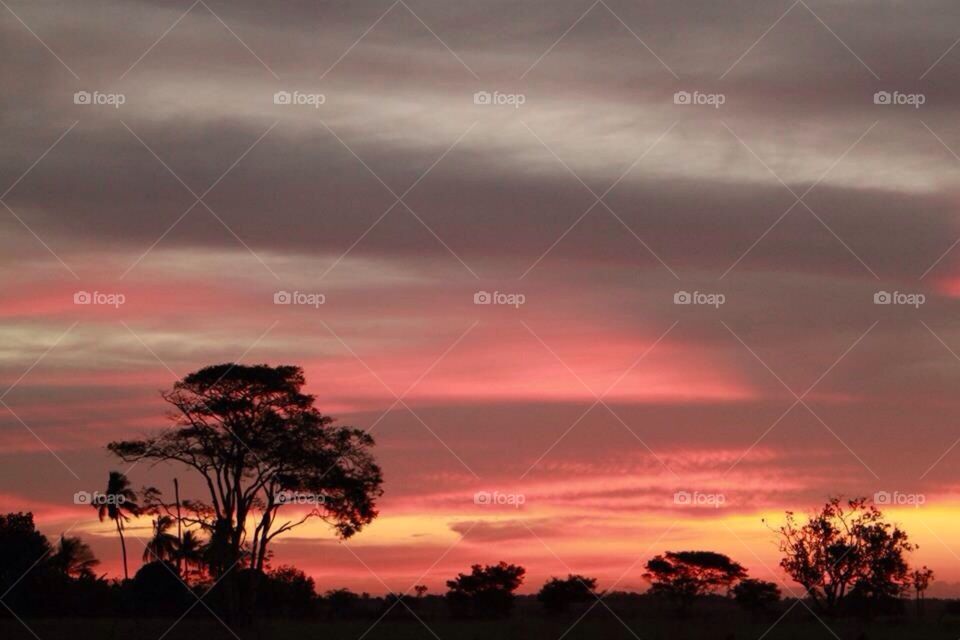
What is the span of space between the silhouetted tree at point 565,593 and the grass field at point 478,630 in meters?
5.55

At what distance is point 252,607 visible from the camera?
55656mm

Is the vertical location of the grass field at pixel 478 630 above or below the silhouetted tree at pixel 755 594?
below

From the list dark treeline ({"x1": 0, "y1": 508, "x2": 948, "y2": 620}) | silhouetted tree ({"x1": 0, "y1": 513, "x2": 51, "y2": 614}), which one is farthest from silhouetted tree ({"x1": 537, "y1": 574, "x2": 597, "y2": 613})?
silhouetted tree ({"x1": 0, "y1": 513, "x2": 51, "y2": 614})

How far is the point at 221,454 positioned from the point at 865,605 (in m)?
29.5

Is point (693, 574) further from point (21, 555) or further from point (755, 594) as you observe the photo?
point (21, 555)

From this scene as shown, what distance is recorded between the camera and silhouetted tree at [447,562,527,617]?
68.1 meters

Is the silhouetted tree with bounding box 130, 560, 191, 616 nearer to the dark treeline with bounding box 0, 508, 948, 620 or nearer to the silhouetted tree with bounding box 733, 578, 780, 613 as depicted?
the dark treeline with bounding box 0, 508, 948, 620

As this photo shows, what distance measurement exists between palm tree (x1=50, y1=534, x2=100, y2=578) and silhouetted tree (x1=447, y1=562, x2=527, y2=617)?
17461 millimetres

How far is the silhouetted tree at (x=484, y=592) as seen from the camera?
2682 inches

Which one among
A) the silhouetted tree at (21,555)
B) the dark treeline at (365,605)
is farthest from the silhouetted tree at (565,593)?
the silhouetted tree at (21,555)

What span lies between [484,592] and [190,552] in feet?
50.6

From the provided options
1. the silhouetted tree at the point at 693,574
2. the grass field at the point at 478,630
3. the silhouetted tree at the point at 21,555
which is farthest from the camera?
the silhouetted tree at the point at 693,574

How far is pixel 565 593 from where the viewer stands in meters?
69.5

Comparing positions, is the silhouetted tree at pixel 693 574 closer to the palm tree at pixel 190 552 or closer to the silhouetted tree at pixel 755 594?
the silhouetted tree at pixel 755 594
